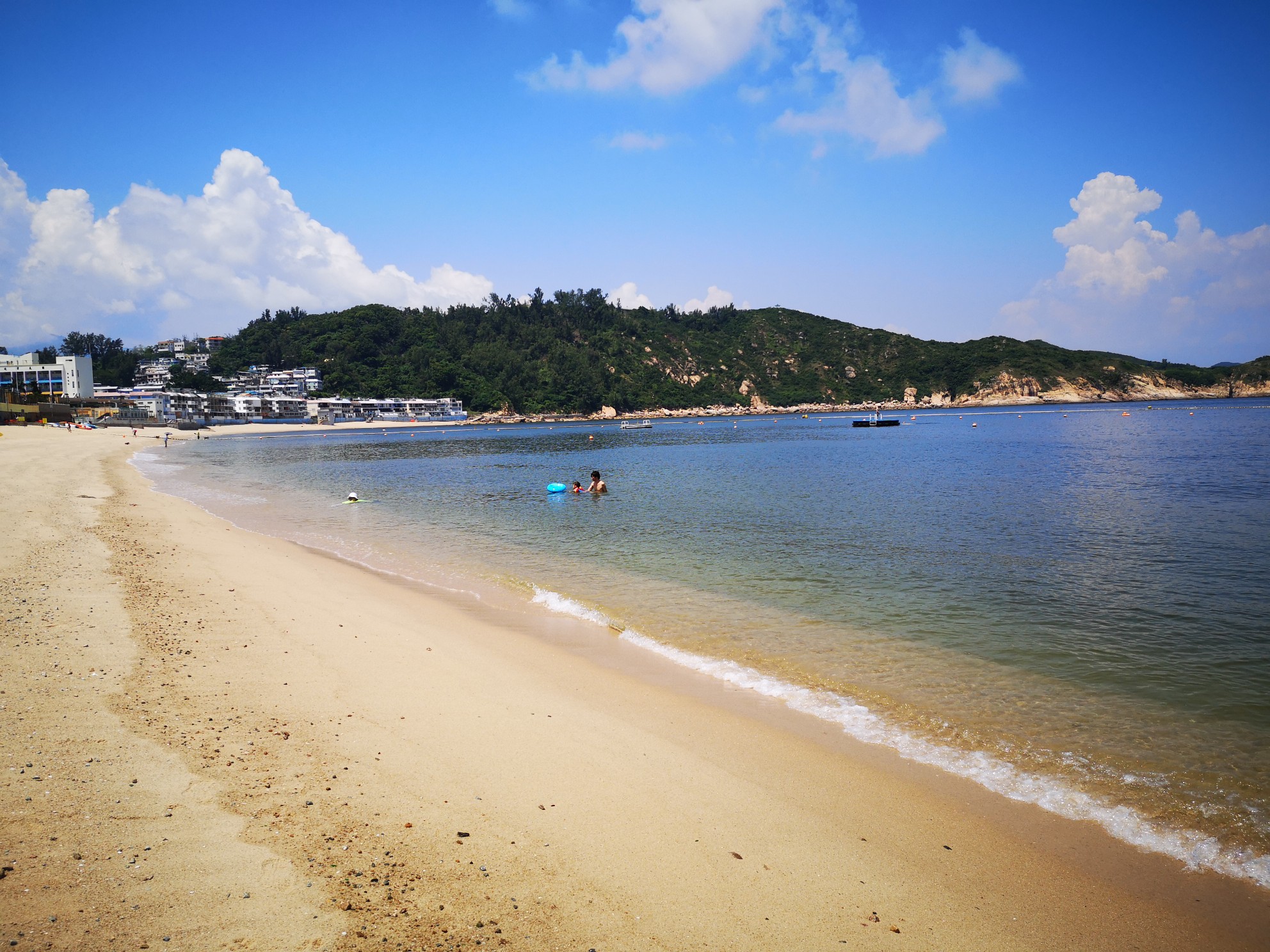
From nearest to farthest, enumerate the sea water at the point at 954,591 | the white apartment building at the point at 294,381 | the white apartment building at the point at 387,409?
the sea water at the point at 954,591 < the white apartment building at the point at 387,409 < the white apartment building at the point at 294,381

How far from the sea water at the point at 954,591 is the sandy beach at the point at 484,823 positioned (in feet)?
2.96

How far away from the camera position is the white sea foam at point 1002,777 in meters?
5.08

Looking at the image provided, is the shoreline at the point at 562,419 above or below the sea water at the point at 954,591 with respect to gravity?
above

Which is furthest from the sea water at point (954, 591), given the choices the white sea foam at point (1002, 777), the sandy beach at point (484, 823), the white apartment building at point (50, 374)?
the white apartment building at point (50, 374)

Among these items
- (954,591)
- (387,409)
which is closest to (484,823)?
(954,591)

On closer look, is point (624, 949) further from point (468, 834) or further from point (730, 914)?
point (468, 834)

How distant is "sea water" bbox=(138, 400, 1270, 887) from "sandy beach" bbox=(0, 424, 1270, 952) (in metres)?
0.90

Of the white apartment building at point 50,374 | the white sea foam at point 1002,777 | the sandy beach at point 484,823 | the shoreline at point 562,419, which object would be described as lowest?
the white sea foam at point 1002,777

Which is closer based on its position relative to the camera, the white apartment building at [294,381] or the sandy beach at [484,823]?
the sandy beach at [484,823]

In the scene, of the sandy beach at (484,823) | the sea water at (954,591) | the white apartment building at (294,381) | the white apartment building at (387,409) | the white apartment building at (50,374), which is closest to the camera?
the sandy beach at (484,823)

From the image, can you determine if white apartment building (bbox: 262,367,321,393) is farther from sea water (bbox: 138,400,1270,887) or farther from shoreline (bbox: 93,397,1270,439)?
sea water (bbox: 138,400,1270,887)

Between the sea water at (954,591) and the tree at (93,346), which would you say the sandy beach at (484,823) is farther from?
the tree at (93,346)

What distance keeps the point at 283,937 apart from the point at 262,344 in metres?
224

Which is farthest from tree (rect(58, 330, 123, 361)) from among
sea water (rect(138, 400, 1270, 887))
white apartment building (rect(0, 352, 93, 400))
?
sea water (rect(138, 400, 1270, 887))
